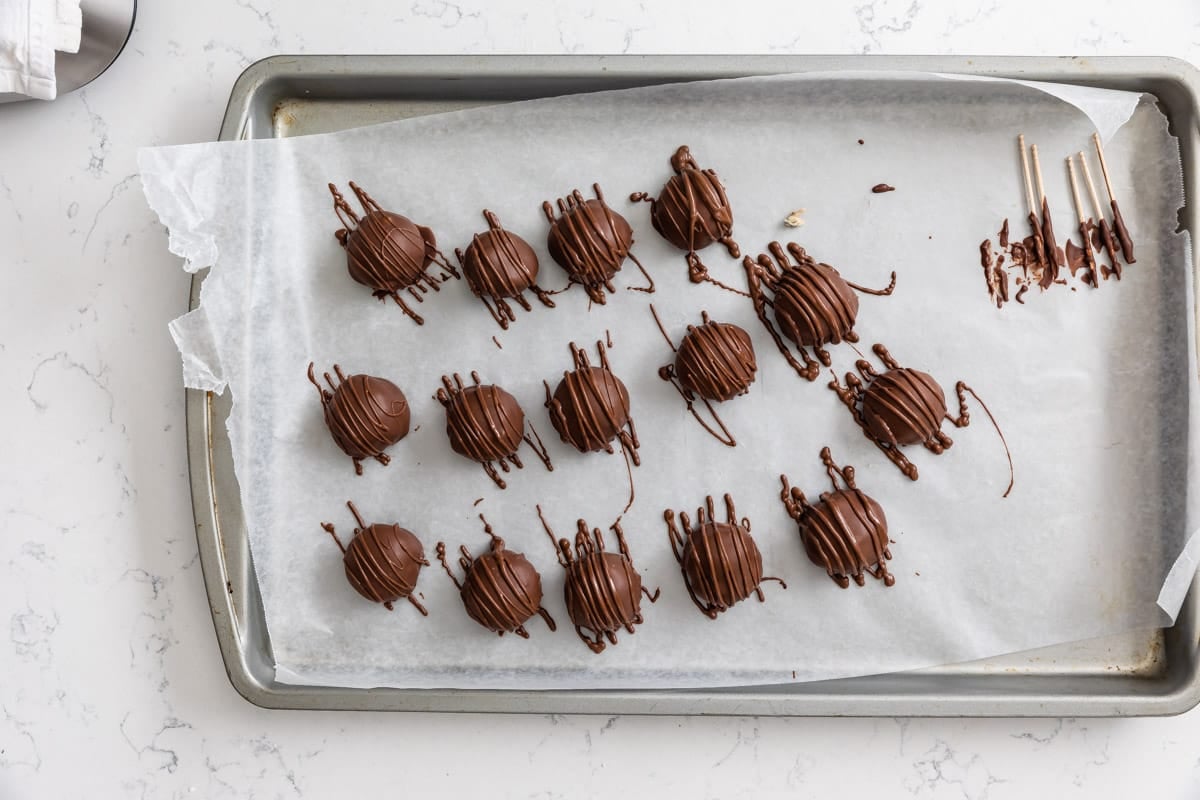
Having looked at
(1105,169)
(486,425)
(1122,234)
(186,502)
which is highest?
(1105,169)

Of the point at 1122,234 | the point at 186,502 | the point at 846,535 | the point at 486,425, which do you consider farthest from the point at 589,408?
the point at 1122,234

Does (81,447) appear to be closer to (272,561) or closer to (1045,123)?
(272,561)

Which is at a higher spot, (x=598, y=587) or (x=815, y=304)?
(x=815, y=304)

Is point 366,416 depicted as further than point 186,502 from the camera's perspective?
No

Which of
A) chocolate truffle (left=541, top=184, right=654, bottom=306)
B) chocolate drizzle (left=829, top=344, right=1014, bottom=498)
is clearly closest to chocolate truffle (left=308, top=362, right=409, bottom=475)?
chocolate truffle (left=541, top=184, right=654, bottom=306)

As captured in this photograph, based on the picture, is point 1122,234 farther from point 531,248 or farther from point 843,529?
point 531,248

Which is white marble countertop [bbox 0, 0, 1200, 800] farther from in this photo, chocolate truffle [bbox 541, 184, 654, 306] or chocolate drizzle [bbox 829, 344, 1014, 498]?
chocolate drizzle [bbox 829, 344, 1014, 498]

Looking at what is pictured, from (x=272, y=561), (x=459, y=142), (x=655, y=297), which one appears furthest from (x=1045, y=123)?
(x=272, y=561)
